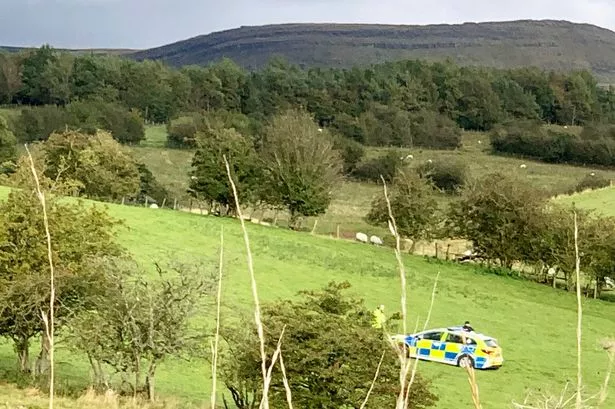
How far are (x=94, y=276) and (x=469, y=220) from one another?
29844mm

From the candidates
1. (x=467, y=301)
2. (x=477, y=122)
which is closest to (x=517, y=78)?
(x=477, y=122)

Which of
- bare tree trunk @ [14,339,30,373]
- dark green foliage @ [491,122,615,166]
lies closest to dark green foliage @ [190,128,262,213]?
bare tree trunk @ [14,339,30,373]

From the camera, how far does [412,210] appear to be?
150 feet

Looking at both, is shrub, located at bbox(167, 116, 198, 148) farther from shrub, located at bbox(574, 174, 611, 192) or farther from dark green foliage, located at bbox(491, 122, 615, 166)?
shrub, located at bbox(574, 174, 611, 192)

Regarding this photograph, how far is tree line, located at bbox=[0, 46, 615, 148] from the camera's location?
341 feet

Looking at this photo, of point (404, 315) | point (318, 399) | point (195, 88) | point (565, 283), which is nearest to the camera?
point (404, 315)

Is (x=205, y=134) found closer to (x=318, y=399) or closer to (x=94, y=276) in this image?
(x=94, y=276)

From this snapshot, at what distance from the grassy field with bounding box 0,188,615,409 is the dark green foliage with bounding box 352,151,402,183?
34.0 m

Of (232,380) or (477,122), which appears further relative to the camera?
(477,122)

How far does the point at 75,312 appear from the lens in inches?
755

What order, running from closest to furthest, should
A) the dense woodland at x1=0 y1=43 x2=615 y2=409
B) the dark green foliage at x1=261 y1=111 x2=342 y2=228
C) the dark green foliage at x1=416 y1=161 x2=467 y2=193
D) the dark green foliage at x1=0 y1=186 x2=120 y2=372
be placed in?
the dense woodland at x1=0 y1=43 x2=615 y2=409 → the dark green foliage at x1=0 y1=186 x2=120 y2=372 → the dark green foliage at x1=261 y1=111 x2=342 y2=228 → the dark green foliage at x1=416 y1=161 x2=467 y2=193

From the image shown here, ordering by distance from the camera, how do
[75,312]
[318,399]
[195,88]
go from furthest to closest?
[195,88] < [75,312] < [318,399]

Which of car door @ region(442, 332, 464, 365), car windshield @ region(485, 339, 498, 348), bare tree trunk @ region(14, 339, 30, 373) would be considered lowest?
car door @ region(442, 332, 464, 365)

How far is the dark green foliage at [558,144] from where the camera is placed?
90.5 meters
